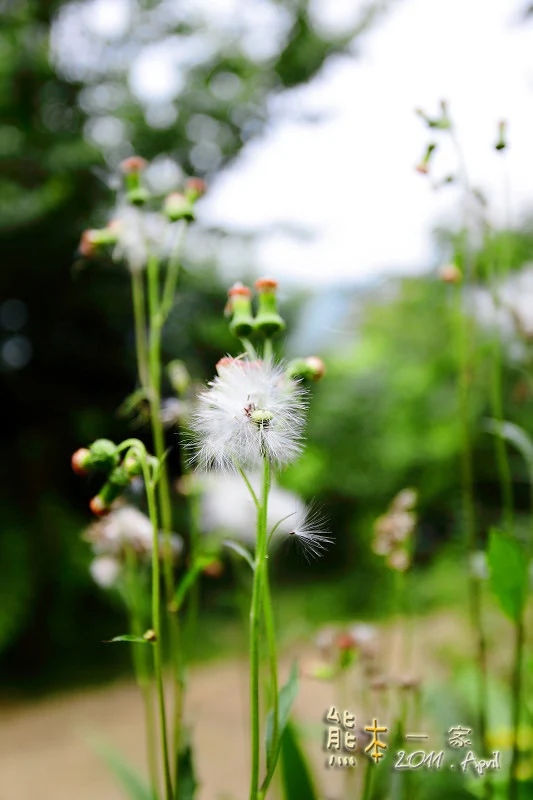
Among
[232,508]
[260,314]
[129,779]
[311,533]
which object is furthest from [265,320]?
[129,779]

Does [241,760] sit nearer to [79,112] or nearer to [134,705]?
[134,705]

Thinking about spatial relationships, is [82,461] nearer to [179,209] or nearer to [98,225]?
[179,209]

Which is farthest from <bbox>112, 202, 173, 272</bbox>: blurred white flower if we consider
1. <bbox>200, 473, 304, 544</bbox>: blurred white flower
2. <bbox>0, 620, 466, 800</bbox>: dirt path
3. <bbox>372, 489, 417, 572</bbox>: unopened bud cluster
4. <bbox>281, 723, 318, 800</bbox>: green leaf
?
<bbox>0, 620, 466, 800</bbox>: dirt path

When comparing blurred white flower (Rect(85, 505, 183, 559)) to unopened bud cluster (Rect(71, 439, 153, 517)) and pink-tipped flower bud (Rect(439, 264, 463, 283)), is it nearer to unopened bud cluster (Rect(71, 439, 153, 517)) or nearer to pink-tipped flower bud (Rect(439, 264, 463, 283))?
unopened bud cluster (Rect(71, 439, 153, 517))

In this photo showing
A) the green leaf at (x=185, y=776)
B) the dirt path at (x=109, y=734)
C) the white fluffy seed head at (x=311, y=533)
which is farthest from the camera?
the dirt path at (x=109, y=734)

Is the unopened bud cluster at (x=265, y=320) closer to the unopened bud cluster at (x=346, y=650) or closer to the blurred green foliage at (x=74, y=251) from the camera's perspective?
the unopened bud cluster at (x=346, y=650)

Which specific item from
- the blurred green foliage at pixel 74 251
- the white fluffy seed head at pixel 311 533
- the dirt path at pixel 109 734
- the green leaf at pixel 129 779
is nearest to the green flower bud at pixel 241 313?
the white fluffy seed head at pixel 311 533

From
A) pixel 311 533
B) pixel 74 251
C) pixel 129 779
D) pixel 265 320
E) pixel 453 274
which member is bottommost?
pixel 129 779
